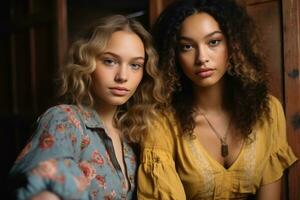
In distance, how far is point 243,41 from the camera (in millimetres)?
1214

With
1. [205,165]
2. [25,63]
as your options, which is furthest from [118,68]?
[25,63]

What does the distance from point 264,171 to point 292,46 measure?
1.36ft

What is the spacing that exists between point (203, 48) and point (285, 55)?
11.6 inches

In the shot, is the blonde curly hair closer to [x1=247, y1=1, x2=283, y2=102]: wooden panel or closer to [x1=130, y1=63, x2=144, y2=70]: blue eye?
[x1=130, y1=63, x2=144, y2=70]: blue eye

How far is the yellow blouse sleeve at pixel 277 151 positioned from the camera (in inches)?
48.4

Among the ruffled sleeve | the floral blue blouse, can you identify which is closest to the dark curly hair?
the floral blue blouse

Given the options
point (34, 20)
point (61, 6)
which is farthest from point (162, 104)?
point (34, 20)

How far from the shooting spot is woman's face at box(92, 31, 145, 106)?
1.15 metres

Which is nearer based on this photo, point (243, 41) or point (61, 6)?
point (243, 41)

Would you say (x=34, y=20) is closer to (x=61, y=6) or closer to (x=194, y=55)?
(x=61, y=6)

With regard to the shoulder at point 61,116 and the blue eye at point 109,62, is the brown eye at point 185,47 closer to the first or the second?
the blue eye at point 109,62

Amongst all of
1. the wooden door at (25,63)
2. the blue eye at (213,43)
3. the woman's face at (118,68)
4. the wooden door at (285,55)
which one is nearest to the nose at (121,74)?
the woman's face at (118,68)

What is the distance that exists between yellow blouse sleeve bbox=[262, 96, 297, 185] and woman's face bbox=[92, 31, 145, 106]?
47cm

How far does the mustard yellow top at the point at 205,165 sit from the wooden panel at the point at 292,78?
3 cm
